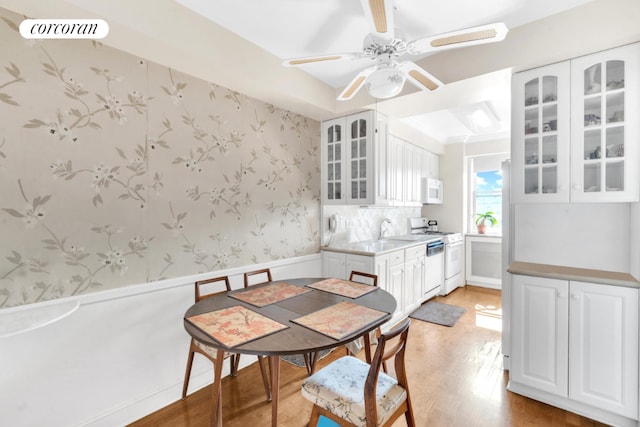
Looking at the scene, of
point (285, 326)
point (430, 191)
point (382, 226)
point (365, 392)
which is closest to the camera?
point (365, 392)

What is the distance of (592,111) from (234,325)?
8.75 feet

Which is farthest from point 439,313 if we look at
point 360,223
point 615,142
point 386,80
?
point 386,80

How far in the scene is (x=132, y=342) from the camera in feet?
6.23

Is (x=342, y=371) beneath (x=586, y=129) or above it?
beneath

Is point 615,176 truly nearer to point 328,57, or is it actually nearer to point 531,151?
point 531,151

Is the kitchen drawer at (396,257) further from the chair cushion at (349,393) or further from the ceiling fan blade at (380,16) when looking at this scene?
the ceiling fan blade at (380,16)

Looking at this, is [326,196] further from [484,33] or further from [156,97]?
[484,33]

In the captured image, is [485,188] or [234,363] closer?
[234,363]

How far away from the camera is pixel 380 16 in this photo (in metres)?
1.27

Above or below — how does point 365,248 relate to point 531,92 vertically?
below

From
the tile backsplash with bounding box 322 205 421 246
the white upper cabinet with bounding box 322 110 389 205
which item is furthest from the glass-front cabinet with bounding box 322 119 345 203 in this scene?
the tile backsplash with bounding box 322 205 421 246

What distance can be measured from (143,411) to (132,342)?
472mm

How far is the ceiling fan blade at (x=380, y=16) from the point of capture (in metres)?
1.18

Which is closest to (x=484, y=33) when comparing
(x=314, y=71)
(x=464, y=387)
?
(x=314, y=71)
